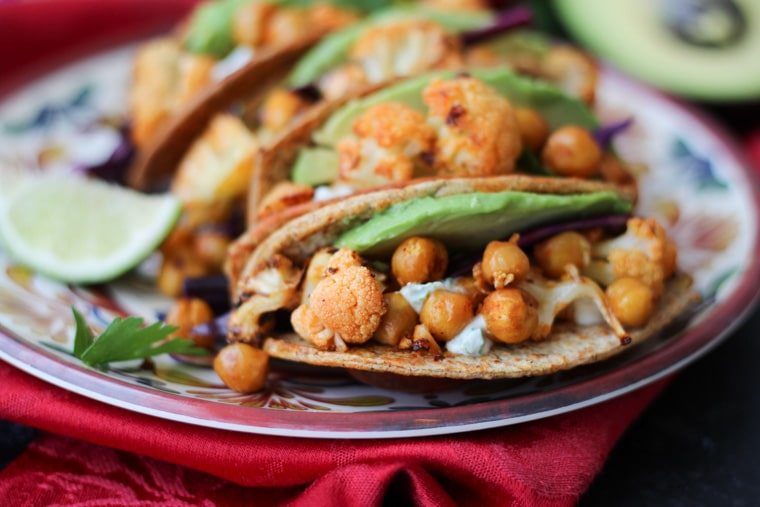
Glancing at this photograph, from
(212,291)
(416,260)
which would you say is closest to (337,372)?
(416,260)

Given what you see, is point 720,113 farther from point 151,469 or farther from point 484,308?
point 151,469

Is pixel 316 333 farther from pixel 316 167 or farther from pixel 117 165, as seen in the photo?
pixel 117 165

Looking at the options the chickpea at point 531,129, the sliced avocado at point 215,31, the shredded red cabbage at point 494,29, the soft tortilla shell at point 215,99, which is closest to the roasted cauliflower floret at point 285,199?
the chickpea at point 531,129

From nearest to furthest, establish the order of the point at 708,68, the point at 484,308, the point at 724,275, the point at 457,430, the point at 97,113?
the point at 457,430
the point at 484,308
the point at 724,275
the point at 97,113
the point at 708,68

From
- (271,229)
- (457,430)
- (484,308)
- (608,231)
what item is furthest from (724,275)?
(271,229)

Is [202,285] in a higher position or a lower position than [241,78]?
lower
